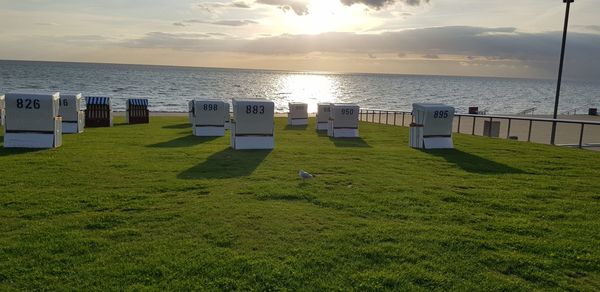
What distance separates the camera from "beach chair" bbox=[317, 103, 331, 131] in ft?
78.8

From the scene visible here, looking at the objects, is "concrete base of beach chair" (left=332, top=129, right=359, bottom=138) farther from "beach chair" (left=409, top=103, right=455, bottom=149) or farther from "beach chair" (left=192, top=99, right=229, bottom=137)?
"beach chair" (left=192, top=99, right=229, bottom=137)

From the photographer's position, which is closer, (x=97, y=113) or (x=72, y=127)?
(x=72, y=127)

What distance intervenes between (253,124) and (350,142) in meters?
4.78

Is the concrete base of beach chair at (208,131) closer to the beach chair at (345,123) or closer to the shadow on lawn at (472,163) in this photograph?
the beach chair at (345,123)

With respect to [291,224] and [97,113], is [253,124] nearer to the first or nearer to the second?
[291,224]

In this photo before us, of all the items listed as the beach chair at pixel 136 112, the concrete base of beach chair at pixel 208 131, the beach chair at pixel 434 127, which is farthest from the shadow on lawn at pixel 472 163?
the beach chair at pixel 136 112

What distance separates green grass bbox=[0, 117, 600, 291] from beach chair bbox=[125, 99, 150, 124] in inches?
515

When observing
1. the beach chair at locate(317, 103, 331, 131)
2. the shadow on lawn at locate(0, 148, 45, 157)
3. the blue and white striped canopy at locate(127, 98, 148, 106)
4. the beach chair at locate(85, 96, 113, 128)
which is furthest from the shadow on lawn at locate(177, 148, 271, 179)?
the blue and white striped canopy at locate(127, 98, 148, 106)

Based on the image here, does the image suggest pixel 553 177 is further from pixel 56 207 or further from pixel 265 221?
pixel 56 207

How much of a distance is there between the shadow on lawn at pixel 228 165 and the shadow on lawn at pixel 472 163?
5470mm

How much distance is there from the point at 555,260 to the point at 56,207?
284 inches

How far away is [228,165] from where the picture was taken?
11.6 metres

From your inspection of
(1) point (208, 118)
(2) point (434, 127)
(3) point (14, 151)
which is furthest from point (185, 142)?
(2) point (434, 127)

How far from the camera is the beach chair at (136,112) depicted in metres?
25.2
